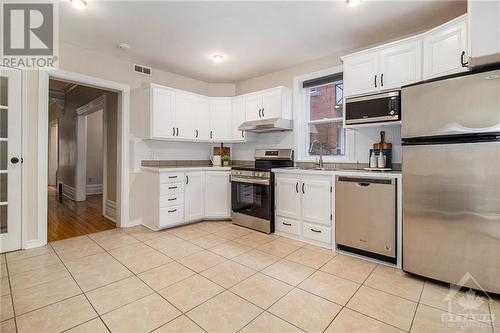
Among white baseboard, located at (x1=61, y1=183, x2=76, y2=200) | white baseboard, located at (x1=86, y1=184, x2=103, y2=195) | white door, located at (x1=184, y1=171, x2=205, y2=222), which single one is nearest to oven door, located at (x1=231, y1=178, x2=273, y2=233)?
white door, located at (x1=184, y1=171, x2=205, y2=222)

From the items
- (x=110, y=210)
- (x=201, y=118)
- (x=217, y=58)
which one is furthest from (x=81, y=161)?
(x=217, y=58)

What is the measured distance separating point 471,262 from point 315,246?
1.47m

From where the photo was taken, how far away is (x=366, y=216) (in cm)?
261

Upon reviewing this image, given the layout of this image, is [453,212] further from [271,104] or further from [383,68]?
[271,104]

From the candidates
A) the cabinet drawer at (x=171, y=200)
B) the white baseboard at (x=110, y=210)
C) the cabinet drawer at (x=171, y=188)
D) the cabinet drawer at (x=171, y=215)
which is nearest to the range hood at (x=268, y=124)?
the cabinet drawer at (x=171, y=188)

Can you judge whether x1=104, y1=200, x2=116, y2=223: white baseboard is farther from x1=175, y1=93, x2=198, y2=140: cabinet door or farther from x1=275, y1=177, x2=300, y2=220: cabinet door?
x1=275, y1=177, x2=300, y2=220: cabinet door

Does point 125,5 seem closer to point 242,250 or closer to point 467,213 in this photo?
point 242,250

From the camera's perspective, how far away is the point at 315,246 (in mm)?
3047

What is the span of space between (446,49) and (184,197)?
3611 mm

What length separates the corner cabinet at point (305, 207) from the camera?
2959 mm

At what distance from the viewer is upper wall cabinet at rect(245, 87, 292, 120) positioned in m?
3.82

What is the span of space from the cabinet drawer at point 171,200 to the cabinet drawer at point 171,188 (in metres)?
0.05

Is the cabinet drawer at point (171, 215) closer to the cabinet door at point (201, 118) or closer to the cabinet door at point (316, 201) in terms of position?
the cabinet door at point (201, 118)

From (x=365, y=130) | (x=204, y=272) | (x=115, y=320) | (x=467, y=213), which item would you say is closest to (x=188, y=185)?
(x=204, y=272)
